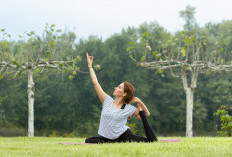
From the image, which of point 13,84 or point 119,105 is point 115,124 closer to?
point 119,105

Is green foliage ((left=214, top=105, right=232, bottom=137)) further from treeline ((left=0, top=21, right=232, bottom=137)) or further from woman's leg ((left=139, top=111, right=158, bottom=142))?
treeline ((left=0, top=21, right=232, bottom=137))

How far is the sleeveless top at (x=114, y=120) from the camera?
745 centimetres

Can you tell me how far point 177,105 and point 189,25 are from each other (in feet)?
31.5

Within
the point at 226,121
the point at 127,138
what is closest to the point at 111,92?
the point at 226,121

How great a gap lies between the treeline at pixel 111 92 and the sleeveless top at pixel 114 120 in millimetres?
27772

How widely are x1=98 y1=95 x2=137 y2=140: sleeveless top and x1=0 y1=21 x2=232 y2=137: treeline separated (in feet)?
91.1

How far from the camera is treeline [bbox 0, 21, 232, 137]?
36.7m

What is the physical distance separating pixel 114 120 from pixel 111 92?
28350mm

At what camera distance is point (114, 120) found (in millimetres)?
7441

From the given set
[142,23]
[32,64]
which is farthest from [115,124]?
[142,23]

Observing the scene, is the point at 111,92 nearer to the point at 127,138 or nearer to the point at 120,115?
the point at 127,138

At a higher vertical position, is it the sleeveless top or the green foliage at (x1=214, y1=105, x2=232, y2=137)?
the sleeveless top

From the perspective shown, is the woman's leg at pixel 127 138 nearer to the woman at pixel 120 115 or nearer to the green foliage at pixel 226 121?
the woman at pixel 120 115

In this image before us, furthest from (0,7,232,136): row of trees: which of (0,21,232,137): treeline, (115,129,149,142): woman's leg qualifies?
(115,129,149,142): woman's leg
